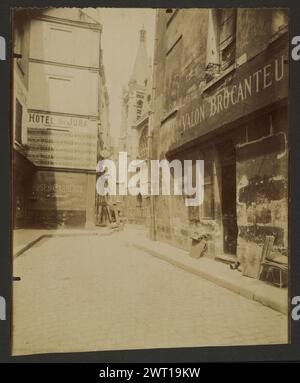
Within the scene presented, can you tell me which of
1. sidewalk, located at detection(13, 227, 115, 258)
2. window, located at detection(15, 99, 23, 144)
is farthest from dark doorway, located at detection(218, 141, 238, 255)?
window, located at detection(15, 99, 23, 144)

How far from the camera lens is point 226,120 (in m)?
4.76

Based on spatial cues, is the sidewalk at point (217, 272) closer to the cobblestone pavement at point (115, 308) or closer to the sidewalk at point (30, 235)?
the cobblestone pavement at point (115, 308)

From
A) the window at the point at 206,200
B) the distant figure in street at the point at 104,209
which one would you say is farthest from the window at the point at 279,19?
the distant figure in street at the point at 104,209

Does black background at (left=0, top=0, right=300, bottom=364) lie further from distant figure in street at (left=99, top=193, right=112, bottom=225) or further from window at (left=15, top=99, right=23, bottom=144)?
distant figure in street at (left=99, top=193, right=112, bottom=225)

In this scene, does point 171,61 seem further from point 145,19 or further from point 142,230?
point 142,230

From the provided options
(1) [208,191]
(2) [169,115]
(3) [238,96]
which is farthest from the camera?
(2) [169,115]

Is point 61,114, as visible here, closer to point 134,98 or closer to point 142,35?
point 134,98

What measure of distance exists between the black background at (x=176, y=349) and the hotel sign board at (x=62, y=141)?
0.34m

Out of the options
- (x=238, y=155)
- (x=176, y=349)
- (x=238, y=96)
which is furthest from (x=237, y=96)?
(x=176, y=349)

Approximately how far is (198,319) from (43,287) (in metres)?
1.95

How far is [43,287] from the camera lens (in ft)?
14.5

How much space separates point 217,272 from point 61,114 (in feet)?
9.39

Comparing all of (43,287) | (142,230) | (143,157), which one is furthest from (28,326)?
(143,157)

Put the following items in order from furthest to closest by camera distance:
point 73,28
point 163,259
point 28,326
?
1. point 163,259
2. point 73,28
3. point 28,326
